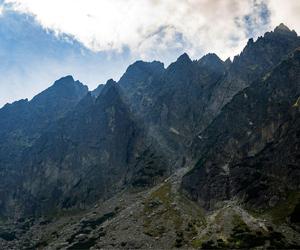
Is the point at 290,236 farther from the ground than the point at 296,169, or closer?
closer

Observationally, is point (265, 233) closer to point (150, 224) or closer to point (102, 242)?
point (150, 224)

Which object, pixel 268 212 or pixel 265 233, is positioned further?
pixel 268 212

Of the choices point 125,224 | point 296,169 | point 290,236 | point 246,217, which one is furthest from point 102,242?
point 296,169

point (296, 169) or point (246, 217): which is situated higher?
point (296, 169)

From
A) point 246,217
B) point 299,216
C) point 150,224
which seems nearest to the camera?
point 299,216

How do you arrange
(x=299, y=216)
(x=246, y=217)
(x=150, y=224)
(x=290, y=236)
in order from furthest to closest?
(x=150, y=224) → (x=246, y=217) → (x=299, y=216) → (x=290, y=236)

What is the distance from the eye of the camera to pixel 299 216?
16725 centimetres

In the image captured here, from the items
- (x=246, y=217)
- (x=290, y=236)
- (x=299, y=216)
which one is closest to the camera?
(x=290, y=236)

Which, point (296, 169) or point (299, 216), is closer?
point (299, 216)

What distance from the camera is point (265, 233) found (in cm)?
16212

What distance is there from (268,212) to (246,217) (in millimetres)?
9985

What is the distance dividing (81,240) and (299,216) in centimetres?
8994

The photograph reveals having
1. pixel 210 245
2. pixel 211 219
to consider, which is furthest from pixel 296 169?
pixel 210 245

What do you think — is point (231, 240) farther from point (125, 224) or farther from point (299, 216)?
point (125, 224)
